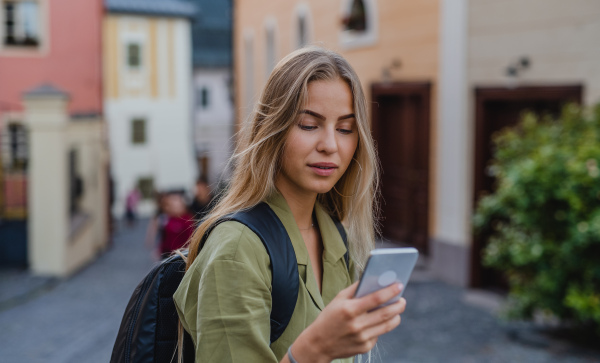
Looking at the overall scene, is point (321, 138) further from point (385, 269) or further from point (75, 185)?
point (75, 185)

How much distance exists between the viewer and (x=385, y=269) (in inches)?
50.9

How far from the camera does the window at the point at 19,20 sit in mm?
18172

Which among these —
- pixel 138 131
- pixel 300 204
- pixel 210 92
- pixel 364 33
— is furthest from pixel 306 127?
pixel 210 92

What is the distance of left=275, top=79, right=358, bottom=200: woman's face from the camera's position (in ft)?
5.16

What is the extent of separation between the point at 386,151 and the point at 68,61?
442 inches

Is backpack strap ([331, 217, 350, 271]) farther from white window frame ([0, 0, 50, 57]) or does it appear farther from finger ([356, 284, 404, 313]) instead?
white window frame ([0, 0, 50, 57])

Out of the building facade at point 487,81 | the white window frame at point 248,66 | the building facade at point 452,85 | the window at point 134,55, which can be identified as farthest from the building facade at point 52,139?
the window at point 134,55

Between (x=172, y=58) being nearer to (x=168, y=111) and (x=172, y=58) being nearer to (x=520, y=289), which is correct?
(x=168, y=111)

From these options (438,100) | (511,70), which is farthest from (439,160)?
(511,70)

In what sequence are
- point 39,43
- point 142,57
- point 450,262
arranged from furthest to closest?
1. point 142,57
2. point 39,43
3. point 450,262

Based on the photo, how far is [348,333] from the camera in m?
1.32

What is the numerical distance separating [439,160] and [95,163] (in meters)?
10.2

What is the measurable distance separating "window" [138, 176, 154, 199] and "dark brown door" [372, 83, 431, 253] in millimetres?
23121

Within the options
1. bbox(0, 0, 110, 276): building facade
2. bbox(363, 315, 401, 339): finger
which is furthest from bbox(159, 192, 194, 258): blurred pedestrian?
bbox(0, 0, 110, 276): building facade
